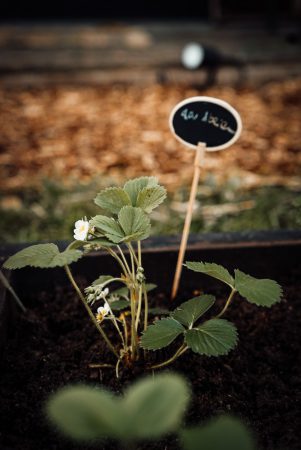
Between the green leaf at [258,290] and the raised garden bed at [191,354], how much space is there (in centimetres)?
25

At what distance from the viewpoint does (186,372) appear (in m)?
1.11

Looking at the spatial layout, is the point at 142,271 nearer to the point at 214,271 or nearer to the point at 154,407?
the point at 214,271

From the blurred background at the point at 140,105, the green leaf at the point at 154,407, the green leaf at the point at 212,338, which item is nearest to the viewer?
the green leaf at the point at 154,407

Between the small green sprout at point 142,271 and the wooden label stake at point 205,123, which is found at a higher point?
the wooden label stake at point 205,123

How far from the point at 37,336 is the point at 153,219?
41.4 inches

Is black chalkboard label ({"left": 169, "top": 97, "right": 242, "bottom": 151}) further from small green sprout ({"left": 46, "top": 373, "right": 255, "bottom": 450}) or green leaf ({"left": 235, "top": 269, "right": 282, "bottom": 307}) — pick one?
small green sprout ({"left": 46, "top": 373, "right": 255, "bottom": 450})

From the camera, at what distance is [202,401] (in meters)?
1.03

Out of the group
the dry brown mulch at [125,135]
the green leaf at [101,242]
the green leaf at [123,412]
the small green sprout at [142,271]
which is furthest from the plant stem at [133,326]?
the dry brown mulch at [125,135]

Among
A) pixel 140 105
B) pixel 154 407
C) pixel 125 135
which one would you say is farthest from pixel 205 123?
pixel 140 105

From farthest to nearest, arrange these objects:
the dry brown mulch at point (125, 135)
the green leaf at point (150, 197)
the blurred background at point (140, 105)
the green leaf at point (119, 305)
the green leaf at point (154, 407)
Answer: the dry brown mulch at point (125, 135), the blurred background at point (140, 105), the green leaf at point (119, 305), the green leaf at point (150, 197), the green leaf at point (154, 407)

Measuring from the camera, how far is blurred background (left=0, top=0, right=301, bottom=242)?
2281mm

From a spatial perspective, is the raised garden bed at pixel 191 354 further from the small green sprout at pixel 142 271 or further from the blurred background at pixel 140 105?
the blurred background at pixel 140 105

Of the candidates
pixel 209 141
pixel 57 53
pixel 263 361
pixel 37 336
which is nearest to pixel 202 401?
pixel 263 361

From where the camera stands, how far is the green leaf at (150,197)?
0.99m
